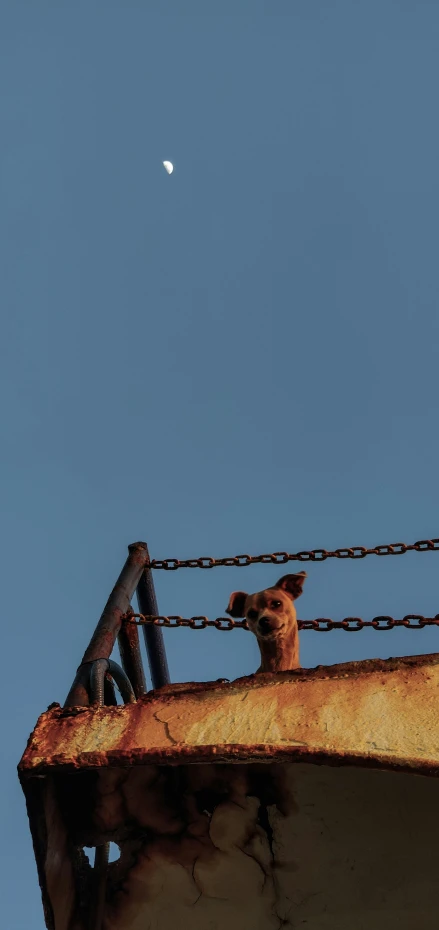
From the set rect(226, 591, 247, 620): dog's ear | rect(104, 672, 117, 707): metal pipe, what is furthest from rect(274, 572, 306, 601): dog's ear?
rect(104, 672, 117, 707): metal pipe

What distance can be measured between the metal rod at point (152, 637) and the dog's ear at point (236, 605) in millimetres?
A: 1128

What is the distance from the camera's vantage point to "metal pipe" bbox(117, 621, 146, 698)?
19.1 feet

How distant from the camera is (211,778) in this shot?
3629 mm

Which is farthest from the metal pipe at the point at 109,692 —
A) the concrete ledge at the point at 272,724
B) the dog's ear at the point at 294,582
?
the dog's ear at the point at 294,582

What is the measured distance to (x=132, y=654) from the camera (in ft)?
19.3

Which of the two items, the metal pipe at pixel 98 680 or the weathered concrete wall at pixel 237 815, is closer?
the weathered concrete wall at pixel 237 815

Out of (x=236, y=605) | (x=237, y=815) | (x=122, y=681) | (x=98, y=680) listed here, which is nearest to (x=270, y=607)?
(x=236, y=605)

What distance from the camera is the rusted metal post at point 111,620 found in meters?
4.23

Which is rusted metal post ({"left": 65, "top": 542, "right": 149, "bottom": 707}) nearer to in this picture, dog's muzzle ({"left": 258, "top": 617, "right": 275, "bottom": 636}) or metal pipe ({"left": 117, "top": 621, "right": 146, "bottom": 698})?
metal pipe ({"left": 117, "top": 621, "right": 146, "bottom": 698})

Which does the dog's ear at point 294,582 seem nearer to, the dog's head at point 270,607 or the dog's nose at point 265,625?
the dog's head at point 270,607

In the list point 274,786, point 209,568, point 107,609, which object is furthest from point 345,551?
point 274,786

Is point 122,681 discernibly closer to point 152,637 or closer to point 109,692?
point 109,692

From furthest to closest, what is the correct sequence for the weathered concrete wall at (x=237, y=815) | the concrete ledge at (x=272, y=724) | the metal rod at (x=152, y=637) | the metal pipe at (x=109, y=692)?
1. the metal rod at (x=152, y=637)
2. the metal pipe at (x=109, y=692)
3. the weathered concrete wall at (x=237, y=815)
4. the concrete ledge at (x=272, y=724)

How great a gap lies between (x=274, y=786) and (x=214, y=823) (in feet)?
0.96
